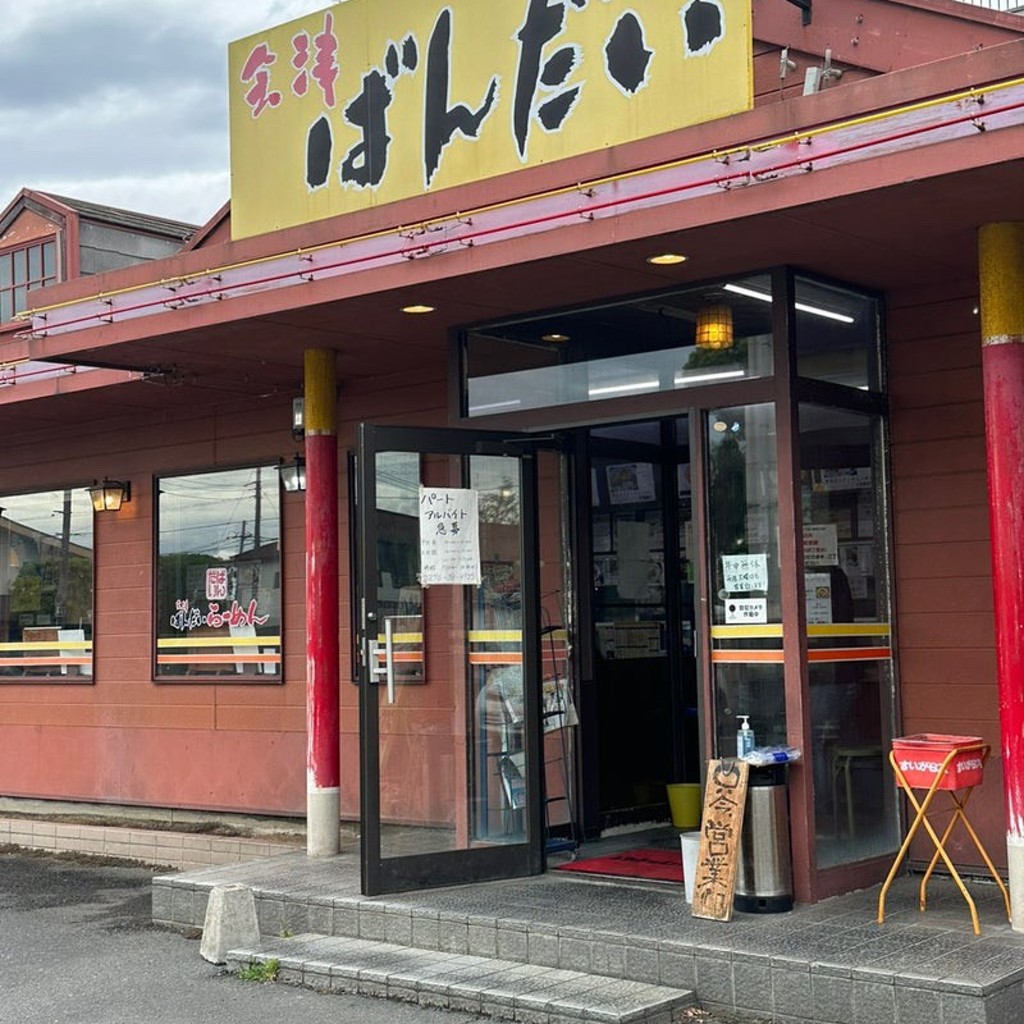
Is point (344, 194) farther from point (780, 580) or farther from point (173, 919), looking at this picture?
point (173, 919)

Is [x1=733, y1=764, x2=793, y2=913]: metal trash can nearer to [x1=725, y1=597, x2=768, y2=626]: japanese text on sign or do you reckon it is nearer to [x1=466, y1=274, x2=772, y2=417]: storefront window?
[x1=725, y1=597, x2=768, y2=626]: japanese text on sign

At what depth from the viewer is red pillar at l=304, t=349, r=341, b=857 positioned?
7.62 m

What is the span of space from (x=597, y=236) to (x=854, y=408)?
1563 millimetres

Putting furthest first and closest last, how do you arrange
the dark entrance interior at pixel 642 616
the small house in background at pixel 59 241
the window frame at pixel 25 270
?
the window frame at pixel 25 270 < the small house in background at pixel 59 241 < the dark entrance interior at pixel 642 616

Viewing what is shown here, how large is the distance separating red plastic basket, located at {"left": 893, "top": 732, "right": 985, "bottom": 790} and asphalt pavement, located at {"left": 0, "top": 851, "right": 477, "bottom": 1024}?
6.39ft

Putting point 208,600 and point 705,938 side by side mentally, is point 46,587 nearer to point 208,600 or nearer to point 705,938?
point 208,600

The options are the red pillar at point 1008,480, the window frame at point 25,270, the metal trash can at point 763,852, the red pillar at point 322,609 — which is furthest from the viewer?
the window frame at point 25,270

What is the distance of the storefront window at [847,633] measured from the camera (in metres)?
6.16

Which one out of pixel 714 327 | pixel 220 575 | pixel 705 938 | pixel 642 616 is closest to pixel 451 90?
pixel 714 327

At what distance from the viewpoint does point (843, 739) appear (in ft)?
20.6

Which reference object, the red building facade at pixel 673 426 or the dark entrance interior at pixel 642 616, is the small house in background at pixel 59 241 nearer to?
the red building facade at pixel 673 426

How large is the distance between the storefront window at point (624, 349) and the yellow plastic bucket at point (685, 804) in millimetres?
2294

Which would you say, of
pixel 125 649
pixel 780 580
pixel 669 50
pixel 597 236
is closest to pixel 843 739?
pixel 780 580

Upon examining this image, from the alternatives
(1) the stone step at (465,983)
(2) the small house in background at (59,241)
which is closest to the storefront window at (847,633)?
(1) the stone step at (465,983)
